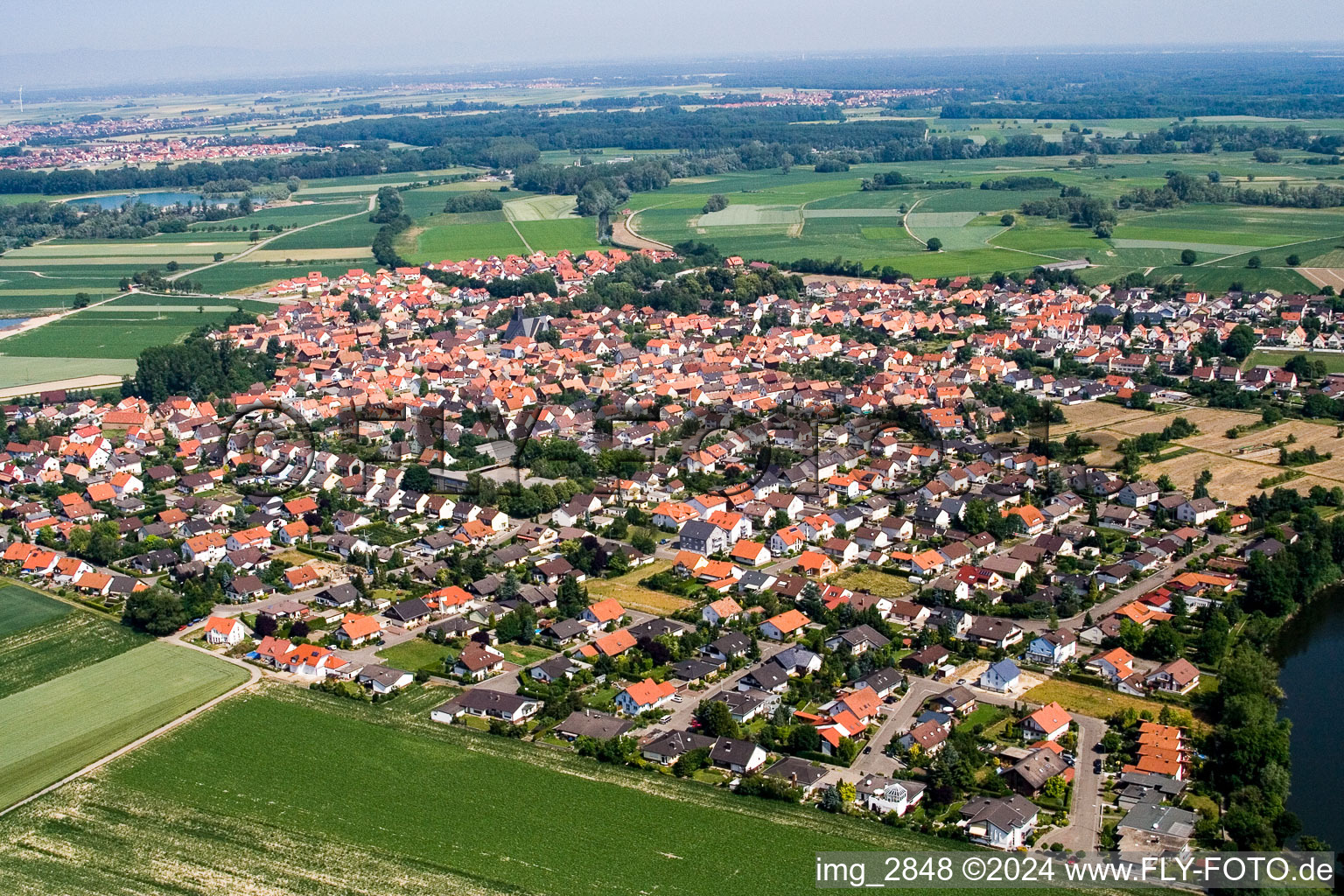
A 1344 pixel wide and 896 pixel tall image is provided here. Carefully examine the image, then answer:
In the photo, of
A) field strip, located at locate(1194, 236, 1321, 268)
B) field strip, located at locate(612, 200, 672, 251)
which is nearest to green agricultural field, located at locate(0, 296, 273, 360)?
field strip, located at locate(612, 200, 672, 251)

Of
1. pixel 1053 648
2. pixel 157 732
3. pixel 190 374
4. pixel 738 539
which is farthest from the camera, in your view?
pixel 190 374

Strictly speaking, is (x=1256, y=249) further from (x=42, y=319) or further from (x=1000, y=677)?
(x=42, y=319)

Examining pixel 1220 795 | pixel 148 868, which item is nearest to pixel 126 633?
pixel 148 868

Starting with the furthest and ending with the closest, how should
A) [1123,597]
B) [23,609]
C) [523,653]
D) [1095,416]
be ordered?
[1095,416], [23,609], [1123,597], [523,653]

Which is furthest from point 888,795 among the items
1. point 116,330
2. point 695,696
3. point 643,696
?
point 116,330

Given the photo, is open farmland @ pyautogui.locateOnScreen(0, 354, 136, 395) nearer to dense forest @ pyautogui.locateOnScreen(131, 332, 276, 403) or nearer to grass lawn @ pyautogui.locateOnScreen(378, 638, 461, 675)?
dense forest @ pyautogui.locateOnScreen(131, 332, 276, 403)

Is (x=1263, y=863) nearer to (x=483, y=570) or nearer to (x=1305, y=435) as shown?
(x=483, y=570)
